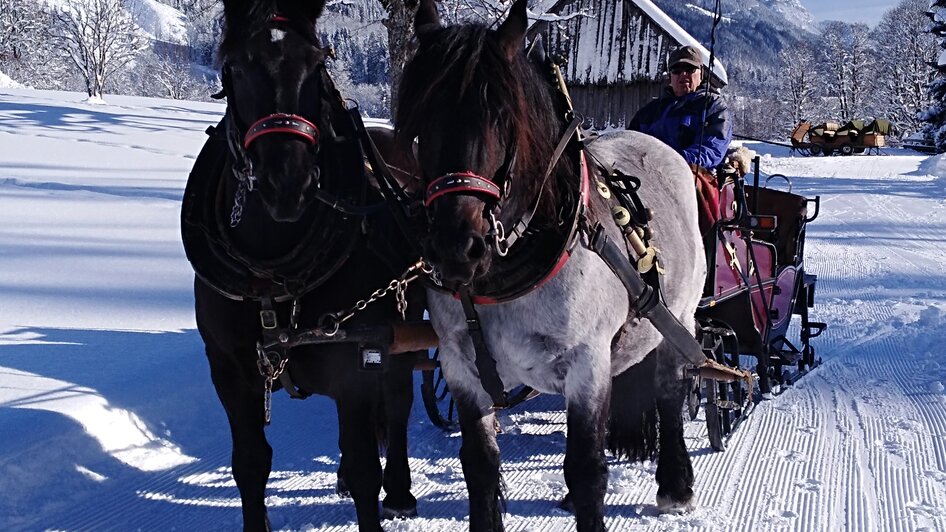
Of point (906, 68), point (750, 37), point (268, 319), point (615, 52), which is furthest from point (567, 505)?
point (750, 37)

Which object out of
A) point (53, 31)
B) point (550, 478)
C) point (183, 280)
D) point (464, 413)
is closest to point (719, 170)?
point (550, 478)

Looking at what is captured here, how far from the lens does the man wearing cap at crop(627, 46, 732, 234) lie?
14.7 ft

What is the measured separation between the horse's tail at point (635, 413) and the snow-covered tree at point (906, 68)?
44.3 meters

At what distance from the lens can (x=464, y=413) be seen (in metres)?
2.78

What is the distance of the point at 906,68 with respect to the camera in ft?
155

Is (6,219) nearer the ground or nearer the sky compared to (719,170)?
nearer the ground

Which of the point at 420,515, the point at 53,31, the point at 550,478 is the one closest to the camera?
the point at 420,515

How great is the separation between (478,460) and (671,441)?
1.37 meters

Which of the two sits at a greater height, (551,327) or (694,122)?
(694,122)

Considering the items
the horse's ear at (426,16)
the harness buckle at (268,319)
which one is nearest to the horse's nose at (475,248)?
the horse's ear at (426,16)

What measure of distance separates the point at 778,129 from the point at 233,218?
73.6m

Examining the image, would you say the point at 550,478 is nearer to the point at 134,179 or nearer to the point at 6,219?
the point at 6,219

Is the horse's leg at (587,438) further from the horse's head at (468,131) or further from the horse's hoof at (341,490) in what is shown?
the horse's hoof at (341,490)

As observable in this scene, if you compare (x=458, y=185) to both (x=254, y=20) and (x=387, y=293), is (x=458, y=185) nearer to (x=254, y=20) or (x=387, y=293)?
(x=254, y=20)
